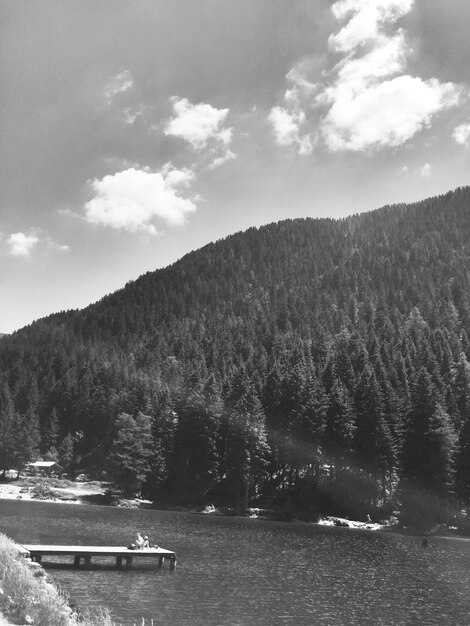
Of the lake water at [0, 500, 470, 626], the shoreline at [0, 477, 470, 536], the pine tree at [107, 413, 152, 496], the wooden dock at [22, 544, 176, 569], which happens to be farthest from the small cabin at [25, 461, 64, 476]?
the wooden dock at [22, 544, 176, 569]

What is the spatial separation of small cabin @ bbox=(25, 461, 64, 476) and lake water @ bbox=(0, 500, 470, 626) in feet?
221

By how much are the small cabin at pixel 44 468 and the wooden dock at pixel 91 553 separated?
304 feet

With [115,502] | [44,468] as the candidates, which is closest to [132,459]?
[115,502]

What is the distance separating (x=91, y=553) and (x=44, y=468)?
97904mm

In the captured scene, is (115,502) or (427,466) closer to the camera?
(427,466)

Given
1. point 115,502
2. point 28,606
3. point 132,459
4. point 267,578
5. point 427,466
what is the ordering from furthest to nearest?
point 132,459 < point 115,502 < point 427,466 < point 267,578 < point 28,606

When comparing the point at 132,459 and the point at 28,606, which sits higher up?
the point at 28,606

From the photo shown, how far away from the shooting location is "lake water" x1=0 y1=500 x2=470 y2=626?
26.9m

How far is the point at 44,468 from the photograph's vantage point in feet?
421

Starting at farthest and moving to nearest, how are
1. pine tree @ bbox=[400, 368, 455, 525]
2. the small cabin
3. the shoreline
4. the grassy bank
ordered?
the small cabin
pine tree @ bbox=[400, 368, 455, 525]
the shoreline
the grassy bank

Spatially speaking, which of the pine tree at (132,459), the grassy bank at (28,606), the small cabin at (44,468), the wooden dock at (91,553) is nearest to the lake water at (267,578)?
the wooden dock at (91,553)

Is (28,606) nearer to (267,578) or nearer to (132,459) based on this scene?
(267,578)

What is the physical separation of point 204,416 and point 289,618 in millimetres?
78694

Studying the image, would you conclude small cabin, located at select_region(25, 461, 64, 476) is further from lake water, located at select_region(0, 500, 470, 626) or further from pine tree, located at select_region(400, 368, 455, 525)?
pine tree, located at select_region(400, 368, 455, 525)
